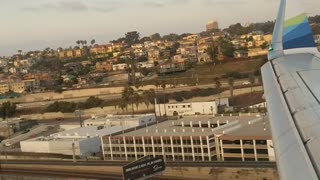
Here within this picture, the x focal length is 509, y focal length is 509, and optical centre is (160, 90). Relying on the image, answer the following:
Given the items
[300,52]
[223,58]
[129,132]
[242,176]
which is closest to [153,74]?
[223,58]

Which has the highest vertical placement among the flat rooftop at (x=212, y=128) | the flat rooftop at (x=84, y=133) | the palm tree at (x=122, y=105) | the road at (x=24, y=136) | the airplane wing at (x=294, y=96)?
the airplane wing at (x=294, y=96)

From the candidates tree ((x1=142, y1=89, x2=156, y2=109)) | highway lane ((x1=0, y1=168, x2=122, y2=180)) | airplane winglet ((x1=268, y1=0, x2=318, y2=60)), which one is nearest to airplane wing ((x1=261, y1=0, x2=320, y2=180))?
airplane winglet ((x1=268, y1=0, x2=318, y2=60))

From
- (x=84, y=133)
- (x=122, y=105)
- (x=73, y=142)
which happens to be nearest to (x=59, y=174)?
(x=73, y=142)

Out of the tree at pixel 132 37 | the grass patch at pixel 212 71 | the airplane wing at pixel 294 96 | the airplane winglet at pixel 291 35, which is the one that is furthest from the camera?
the tree at pixel 132 37

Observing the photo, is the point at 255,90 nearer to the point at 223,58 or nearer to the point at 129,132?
the point at 129,132

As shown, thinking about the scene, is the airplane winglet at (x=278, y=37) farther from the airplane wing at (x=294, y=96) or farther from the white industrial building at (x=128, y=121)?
the white industrial building at (x=128, y=121)

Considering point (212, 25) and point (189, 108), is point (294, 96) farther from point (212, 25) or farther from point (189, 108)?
point (212, 25)

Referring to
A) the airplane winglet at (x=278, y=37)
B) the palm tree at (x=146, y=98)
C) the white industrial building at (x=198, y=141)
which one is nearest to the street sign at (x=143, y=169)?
the white industrial building at (x=198, y=141)
